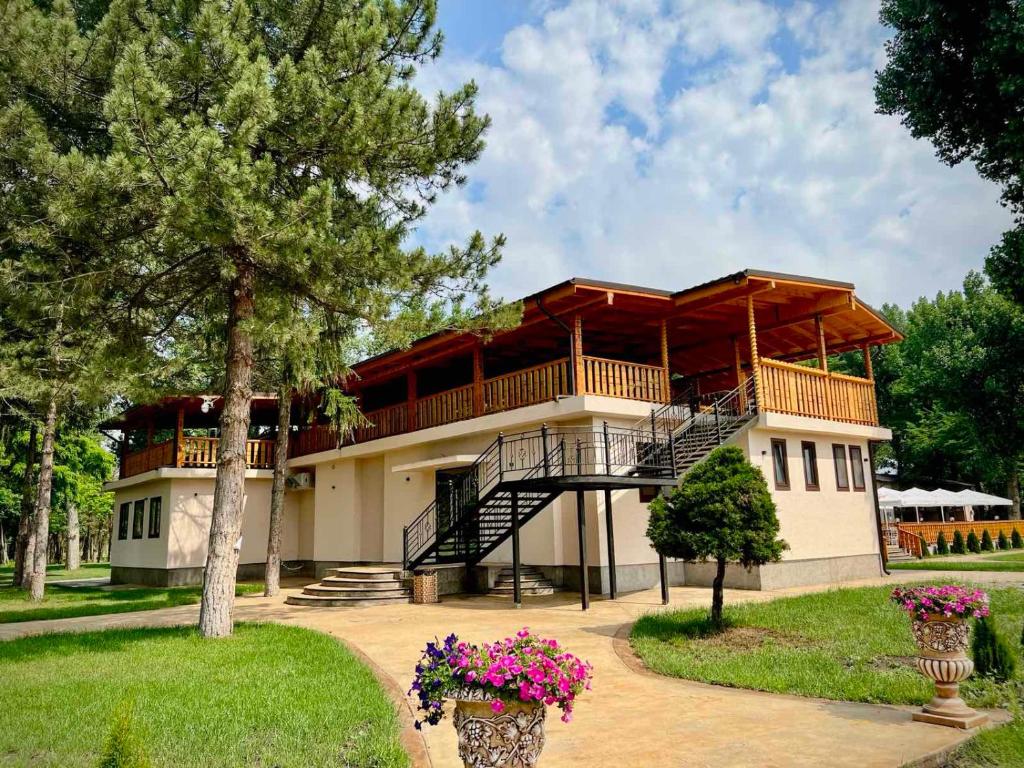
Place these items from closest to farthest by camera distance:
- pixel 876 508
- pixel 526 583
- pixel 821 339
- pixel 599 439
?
1. pixel 599 439
2. pixel 526 583
3. pixel 821 339
4. pixel 876 508

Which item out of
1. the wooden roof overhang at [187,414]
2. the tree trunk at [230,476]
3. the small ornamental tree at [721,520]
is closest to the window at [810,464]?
the small ornamental tree at [721,520]

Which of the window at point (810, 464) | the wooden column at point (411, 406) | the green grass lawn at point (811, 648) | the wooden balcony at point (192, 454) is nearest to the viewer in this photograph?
the green grass lawn at point (811, 648)

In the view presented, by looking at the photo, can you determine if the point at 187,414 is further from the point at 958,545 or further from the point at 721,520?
the point at 958,545

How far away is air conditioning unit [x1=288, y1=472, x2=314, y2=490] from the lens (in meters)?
23.9

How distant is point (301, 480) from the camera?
2392 centimetres

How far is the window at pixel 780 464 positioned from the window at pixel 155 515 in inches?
766

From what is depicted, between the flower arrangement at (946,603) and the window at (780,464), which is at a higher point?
the window at (780,464)

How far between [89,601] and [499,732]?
63.0 ft

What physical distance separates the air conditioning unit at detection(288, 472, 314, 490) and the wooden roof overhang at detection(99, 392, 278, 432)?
8.54ft

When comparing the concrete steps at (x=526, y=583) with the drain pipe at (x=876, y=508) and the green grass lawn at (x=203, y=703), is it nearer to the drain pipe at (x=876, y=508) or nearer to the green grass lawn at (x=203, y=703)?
the green grass lawn at (x=203, y=703)

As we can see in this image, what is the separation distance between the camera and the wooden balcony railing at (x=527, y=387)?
15.2m

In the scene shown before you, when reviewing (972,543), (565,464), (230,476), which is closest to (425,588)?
(565,464)

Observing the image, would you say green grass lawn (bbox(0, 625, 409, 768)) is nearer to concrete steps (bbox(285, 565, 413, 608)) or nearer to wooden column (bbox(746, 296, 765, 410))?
concrete steps (bbox(285, 565, 413, 608))

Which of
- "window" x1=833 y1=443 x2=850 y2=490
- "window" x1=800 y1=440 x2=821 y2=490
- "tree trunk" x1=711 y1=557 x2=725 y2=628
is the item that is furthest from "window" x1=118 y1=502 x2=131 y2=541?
"window" x1=833 y1=443 x2=850 y2=490
